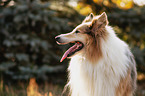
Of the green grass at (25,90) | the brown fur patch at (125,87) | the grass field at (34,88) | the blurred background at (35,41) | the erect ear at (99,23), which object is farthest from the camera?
the blurred background at (35,41)

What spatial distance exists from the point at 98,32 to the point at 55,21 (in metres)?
3.45

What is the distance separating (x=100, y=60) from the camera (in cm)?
291

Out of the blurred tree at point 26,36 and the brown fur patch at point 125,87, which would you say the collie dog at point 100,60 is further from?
the blurred tree at point 26,36

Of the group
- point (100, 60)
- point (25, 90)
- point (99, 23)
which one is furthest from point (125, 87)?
point (25, 90)

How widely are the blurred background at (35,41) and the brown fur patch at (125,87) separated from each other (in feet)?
7.86

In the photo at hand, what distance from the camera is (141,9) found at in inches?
291

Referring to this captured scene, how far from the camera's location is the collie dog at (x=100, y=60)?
289 centimetres

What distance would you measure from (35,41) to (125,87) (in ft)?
11.9

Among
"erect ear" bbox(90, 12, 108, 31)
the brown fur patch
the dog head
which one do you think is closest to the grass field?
the dog head

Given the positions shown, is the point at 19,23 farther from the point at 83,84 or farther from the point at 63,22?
the point at 83,84

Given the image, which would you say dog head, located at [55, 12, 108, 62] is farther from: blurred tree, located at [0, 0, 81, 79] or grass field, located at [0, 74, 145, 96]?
blurred tree, located at [0, 0, 81, 79]

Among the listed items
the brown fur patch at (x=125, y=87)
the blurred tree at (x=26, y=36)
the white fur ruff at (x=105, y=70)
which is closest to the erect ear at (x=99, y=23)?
the white fur ruff at (x=105, y=70)

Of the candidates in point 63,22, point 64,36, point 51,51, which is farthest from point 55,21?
point 64,36

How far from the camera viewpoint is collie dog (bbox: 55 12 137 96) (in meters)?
2.89
